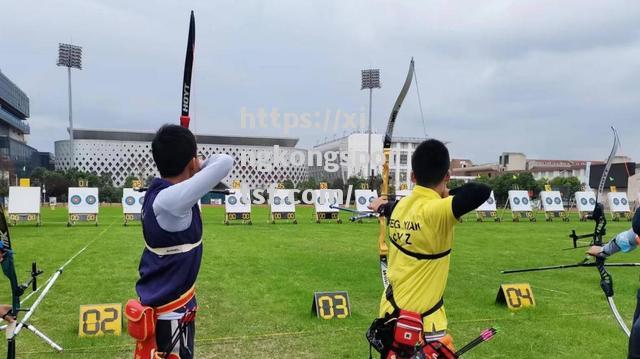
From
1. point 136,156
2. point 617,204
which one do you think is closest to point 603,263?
point 617,204

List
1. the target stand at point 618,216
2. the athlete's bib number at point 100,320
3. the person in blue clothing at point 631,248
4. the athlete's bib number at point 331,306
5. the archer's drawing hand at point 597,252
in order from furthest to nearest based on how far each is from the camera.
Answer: the target stand at point 618,216 → the athlete's bib number at point 331,306 → the athlete's bib number at point 100,320 → the archer's drawing hand at point 597,252 → the person in blue clothing at point 631,248

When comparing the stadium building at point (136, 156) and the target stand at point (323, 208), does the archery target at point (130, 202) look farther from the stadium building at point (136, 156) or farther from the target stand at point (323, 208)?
the stadium building at point (136, 156)

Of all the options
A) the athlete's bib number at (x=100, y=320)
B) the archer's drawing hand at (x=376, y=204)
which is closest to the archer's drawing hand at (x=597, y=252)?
the archer's drawing hand at (x=376, y=204)

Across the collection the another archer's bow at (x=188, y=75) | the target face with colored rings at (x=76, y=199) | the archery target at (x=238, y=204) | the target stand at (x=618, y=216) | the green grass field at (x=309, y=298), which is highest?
the another archer's bow at (x=188, y=75)

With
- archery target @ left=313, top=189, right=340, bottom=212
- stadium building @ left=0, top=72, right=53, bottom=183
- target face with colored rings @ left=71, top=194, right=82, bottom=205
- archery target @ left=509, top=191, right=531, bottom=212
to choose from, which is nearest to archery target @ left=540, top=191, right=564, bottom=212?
archery target @ left=509, top=191, right=531, bottom=212

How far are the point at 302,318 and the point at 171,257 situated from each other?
12.9 feet

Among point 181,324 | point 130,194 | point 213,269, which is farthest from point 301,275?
point 130,194

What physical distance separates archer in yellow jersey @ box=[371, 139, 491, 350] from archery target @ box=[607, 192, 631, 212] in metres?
29.1

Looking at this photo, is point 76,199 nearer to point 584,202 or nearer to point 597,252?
point 597,252

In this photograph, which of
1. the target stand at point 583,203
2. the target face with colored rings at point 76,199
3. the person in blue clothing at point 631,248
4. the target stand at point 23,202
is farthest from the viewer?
the target stand at point 583,203

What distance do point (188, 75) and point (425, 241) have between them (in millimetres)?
2043

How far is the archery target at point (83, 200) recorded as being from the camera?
835 inches

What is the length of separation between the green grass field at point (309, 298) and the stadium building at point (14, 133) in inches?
2700

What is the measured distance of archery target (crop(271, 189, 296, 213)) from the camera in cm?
2331
